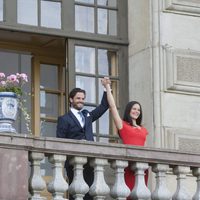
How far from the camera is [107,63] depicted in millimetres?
18312

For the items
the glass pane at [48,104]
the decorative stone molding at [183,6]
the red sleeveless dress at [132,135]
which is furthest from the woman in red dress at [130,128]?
the glass pane at [48,104]

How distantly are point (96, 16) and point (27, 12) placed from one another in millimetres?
1011

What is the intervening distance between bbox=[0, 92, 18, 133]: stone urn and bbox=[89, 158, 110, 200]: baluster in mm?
988

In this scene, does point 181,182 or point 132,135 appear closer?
point 181,182

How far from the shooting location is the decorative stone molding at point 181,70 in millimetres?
17969

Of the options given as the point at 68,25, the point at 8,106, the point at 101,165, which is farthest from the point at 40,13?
the point at 101,165

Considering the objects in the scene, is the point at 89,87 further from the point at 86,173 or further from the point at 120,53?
the point at 86,173

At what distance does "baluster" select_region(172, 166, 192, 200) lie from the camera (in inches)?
617

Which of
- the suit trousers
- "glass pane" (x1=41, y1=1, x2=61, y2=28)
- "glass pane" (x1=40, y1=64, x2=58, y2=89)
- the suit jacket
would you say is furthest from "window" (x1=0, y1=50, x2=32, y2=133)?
the suit trousers

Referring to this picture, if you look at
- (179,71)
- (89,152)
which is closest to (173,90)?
(179,71)

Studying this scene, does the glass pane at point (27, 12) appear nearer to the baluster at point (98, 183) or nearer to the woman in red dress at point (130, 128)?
the woman in red dress at point (130, 128)

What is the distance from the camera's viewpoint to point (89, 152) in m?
15.1

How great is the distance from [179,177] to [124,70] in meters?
2.89

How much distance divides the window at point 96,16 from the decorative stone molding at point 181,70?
876mm
